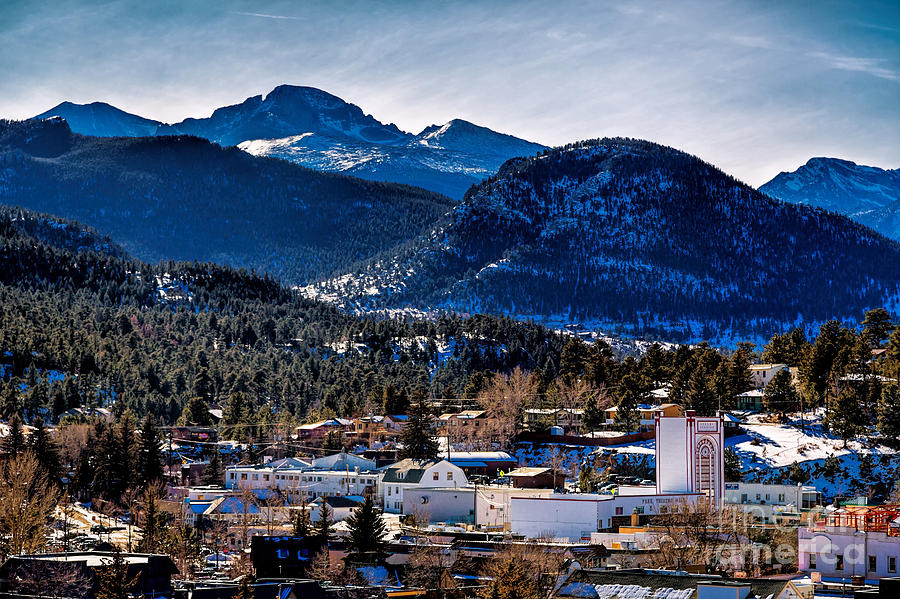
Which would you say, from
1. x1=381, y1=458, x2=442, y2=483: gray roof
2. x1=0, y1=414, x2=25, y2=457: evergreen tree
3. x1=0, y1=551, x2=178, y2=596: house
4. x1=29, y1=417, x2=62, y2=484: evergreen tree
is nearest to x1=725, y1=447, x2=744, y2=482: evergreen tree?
x1=381, y1=458, x2=442, y2=483: gray roof

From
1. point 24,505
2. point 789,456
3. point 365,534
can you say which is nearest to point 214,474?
point 24,505

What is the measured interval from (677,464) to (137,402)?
83.9 metres

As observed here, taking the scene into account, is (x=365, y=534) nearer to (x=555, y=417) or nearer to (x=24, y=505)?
(x=24, y=505)

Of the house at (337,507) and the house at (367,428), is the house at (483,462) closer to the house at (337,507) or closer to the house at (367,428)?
the house at (367,428)

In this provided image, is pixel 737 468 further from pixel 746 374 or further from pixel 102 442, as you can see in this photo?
pixel 102 442

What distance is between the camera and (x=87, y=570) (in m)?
66.8

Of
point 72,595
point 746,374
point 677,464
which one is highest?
point 746,374

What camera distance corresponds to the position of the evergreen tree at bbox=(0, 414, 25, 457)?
12594cm

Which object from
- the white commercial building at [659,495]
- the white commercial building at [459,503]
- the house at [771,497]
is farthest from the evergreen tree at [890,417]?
the white commercial building at [459,503]

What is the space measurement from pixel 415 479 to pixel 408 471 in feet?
9.53

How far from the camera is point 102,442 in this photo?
130375 mm

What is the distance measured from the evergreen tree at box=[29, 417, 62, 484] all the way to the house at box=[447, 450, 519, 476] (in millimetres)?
35425

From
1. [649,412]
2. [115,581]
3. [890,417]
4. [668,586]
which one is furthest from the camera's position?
[649,412]

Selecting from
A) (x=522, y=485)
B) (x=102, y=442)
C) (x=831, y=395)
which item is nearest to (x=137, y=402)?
(x=102, y=442)
